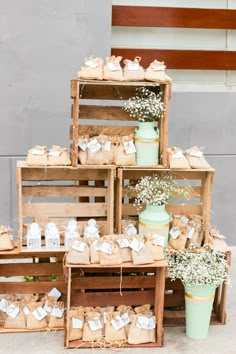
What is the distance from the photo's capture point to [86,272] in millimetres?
4078

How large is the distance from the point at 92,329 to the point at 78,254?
1.79 feet

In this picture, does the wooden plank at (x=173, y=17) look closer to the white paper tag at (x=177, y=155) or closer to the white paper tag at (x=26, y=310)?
the white paper tag at (x=177, y=155)

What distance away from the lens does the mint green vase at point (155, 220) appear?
3.99m

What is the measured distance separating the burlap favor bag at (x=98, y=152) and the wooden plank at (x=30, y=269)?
2.78 ft

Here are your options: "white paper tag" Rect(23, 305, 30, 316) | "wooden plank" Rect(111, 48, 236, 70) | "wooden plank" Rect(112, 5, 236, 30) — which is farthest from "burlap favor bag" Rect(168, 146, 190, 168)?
"wooden plank" Rect(112, 5, 236, 30)

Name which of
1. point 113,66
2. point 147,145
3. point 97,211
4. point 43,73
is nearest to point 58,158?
point 97,211

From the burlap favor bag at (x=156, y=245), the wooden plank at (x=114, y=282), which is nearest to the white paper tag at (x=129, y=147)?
the burlap favor bag at (x=156, y=245)

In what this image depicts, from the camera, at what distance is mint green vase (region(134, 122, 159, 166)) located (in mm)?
4004

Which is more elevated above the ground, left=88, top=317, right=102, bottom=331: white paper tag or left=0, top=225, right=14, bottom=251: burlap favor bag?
left=0, top=225, right=14, bottom=251: burlap favor bag

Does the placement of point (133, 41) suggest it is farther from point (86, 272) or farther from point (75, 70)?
point (86, 272)

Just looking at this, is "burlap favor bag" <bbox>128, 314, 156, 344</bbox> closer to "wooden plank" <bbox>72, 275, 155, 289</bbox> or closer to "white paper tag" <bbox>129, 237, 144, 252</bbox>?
"wooden plank" <bbox>72, 275, 155, 289</bbox>

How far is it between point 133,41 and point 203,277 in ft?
9.18

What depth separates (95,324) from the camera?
3.76 meters

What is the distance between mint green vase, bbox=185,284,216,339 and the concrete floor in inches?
2.6
